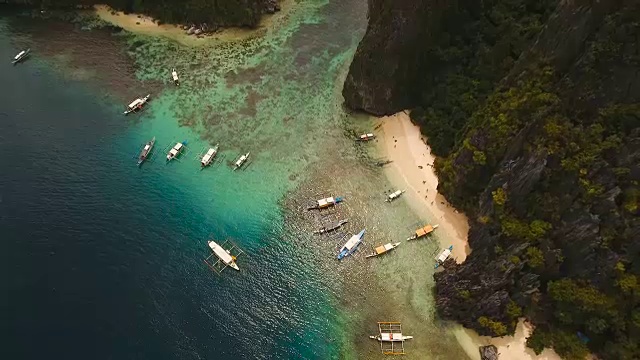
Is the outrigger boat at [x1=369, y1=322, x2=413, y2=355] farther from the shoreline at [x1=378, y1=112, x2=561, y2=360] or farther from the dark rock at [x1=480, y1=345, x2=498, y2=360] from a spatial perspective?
the dark rock at [x1=480, y1=345, x2=498, y2=360]

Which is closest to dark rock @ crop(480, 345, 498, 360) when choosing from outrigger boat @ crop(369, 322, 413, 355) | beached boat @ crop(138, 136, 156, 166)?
outrigger boat @ crop(369, 322, 413, 355)

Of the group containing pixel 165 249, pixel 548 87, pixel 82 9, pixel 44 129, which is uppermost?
pixel 82 9

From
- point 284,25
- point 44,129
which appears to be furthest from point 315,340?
point 284,25

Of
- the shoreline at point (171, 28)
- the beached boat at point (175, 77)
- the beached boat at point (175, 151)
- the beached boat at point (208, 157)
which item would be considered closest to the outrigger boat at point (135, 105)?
the beached boat at point (175, 77)

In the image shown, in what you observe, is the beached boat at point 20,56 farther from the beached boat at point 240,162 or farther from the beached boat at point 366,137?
the beached boat at point 366,137

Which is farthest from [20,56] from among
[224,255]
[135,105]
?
[224,255]

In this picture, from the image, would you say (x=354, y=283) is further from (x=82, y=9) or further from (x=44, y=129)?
(x=82, y=9)
